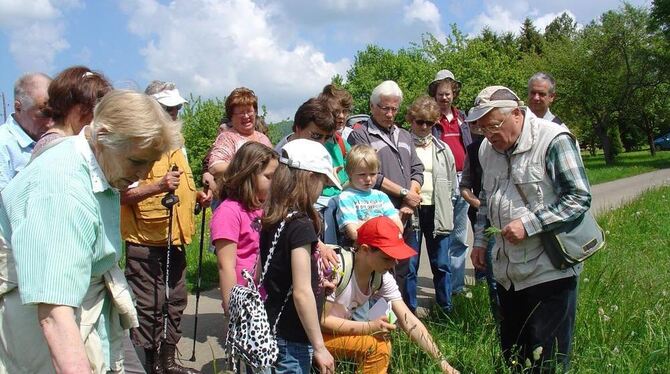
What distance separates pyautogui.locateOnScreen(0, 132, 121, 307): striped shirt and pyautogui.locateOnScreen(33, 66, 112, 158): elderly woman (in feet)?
3.27

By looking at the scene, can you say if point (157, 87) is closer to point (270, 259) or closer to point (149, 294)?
point (149, 294)

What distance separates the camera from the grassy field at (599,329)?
365 centimetres

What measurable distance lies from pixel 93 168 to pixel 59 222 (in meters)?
0.24

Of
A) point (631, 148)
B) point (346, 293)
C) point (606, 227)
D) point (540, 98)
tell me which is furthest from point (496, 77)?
point (346, 293)

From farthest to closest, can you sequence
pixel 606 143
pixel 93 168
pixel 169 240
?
pixel 606 143 → pixel 169 240 → pixel 93 168

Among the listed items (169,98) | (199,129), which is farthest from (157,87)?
(199,129)

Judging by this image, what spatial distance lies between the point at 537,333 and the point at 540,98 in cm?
274

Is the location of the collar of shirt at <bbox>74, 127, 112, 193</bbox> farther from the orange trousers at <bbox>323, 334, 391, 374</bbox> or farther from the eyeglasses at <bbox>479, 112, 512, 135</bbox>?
the eyeglasses at <bbox>479, 112, 512, 135</bbox>

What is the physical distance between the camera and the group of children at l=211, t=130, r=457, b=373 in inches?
123

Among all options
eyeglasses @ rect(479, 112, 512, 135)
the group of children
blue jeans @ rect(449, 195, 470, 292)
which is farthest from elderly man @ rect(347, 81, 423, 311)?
eyeglasses @ rect(479, 112, 512, 135)

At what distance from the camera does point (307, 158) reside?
10.5 ft

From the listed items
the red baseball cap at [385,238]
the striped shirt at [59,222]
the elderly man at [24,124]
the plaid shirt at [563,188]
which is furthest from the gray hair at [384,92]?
the striped shirt at [59,222]

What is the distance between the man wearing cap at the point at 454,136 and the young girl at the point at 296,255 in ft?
11.8

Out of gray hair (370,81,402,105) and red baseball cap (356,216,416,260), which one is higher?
gray hair (370,81,402,105)
